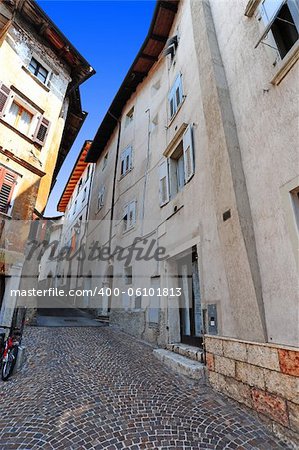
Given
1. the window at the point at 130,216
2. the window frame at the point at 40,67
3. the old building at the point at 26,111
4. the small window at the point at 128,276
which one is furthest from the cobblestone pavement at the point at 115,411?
the window frame at the point at 40,67

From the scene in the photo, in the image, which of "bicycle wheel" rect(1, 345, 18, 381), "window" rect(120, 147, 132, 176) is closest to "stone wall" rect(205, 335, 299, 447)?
"bicycle wheel" rect(1, 345, 18, 381)

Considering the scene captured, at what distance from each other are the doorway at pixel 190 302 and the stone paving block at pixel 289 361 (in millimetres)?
2985

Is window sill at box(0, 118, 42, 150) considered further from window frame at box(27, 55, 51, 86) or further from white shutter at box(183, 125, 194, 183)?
white shutter at box(183, 125, 194, 183)

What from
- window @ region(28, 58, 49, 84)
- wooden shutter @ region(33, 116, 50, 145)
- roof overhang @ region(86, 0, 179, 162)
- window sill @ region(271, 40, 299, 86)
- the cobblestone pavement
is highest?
roof overhang @ region(86, 0, 179, 162)

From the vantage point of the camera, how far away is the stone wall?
9.34 feet

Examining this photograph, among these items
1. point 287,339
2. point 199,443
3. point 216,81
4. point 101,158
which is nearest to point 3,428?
point 199,443

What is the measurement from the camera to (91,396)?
3.78 m

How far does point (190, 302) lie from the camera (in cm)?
660

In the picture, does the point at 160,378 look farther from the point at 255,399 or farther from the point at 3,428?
the point at 3,428

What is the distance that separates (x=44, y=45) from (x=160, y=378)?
528 inches

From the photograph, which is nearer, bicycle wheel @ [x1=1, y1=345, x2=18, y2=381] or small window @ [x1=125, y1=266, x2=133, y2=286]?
bicycle wheel @ [x1=1, y1=345, x2=18, y2=381]

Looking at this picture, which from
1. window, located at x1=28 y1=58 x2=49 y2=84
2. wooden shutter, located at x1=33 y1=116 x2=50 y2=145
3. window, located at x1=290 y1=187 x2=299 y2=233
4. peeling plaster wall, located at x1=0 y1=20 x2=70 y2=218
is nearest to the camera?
window, located at x1=290 y1=187 x2=299 y2=233

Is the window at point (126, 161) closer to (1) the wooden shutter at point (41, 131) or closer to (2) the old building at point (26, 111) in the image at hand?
(2) the old building at point (26, 111)

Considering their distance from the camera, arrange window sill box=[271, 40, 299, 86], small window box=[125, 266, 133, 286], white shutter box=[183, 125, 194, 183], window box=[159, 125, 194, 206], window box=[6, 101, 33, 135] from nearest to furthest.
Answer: window sill box=[271, 40, 299, 86]
white shutter box=[183, 125, 194, 183]
window box=[159, 125, 194, 206]
window box=[6, 101, 33, 135]
small window box=[125, 266, 133, 286]
